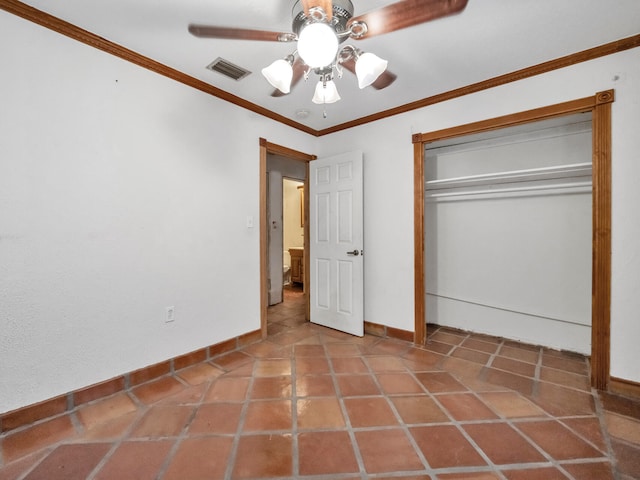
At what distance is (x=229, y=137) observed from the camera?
276 centimetres

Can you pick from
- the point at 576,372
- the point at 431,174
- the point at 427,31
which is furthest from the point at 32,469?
the point at 431,174

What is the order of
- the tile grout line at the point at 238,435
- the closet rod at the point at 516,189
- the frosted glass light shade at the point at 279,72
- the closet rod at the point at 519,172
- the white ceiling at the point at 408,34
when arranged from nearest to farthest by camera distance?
the tile grout line at the point at 238,435
the frosted glass light shade at the point at 279,72
the white ceiling at the point at 408,34
the closet rod at the point at 519,172
the closet rod at the point at 516,189

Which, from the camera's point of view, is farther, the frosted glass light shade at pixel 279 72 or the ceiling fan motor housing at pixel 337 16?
the frosted glass light shade at pixel 279 72

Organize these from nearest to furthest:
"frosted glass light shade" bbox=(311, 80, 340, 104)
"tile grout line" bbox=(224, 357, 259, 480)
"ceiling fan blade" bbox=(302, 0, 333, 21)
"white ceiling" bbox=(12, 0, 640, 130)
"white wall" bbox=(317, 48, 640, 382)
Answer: "ceiling fan blade" bbox=(302, 0, 333, 21) → "tile grout line" bbox=(224, 357, 259, 480) → "white ceiling" bbox=(12, 0, 640, 130) → "frosted glass light shade" bbox=(311, 80, 340, 104) → "white wall" bbox=(317, 48, 640, 382)

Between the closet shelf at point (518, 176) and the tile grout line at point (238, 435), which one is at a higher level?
the closet shelf at point (518, 176)

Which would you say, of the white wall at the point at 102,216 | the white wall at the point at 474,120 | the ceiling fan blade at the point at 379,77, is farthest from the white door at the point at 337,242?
the ceiling fan blade at the point at 379,77

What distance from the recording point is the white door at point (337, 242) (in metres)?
3.20

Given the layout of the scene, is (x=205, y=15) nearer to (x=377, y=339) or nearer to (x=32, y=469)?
(x=32, y=469)

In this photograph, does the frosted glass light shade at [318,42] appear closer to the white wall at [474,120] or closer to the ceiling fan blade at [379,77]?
the ceiling fan blade at [379,77]

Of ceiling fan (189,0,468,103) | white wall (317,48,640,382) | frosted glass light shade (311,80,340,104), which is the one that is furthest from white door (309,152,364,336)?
ceiling fan (189,0,468,103)

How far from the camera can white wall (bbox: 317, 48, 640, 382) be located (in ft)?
6.48

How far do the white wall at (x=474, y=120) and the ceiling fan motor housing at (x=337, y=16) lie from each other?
64.3 inches

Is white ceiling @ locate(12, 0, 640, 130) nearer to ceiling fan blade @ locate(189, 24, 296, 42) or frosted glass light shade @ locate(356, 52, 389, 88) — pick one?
ceiling fan blade @ locate(189, 24, 296, 42)

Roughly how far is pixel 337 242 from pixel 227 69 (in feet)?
6.67
